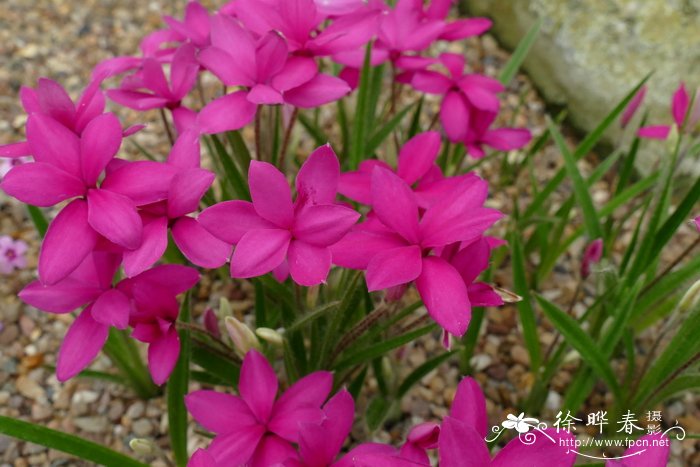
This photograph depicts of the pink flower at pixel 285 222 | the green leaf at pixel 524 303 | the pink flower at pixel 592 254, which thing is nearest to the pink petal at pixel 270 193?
the pink flower at pixel 285 222

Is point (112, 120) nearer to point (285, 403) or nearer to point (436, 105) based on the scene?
point (285, 403)

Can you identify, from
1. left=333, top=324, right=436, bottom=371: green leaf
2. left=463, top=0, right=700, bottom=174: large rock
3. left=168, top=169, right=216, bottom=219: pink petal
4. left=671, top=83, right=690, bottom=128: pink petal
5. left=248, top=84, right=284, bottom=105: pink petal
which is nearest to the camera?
left=168, top=169, right=216, bottom=219: pink petal

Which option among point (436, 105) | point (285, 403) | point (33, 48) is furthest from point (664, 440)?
point (33, 48)

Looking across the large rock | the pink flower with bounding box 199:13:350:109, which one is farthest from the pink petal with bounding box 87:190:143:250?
the large rock

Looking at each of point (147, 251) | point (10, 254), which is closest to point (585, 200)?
point (147, 251)

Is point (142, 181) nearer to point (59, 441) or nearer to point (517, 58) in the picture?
point (59, 441)

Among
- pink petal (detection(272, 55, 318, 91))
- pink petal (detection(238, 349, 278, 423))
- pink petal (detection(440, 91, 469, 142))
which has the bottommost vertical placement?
pink petal (detection(238, 349, 278, 423))

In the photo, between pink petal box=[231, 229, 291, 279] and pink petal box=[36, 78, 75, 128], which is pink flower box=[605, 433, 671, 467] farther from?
pink petal box=[36, 78, 75, 128]

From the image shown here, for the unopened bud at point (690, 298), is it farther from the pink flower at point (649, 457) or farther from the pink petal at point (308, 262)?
the pink petal at point (308, 262)
